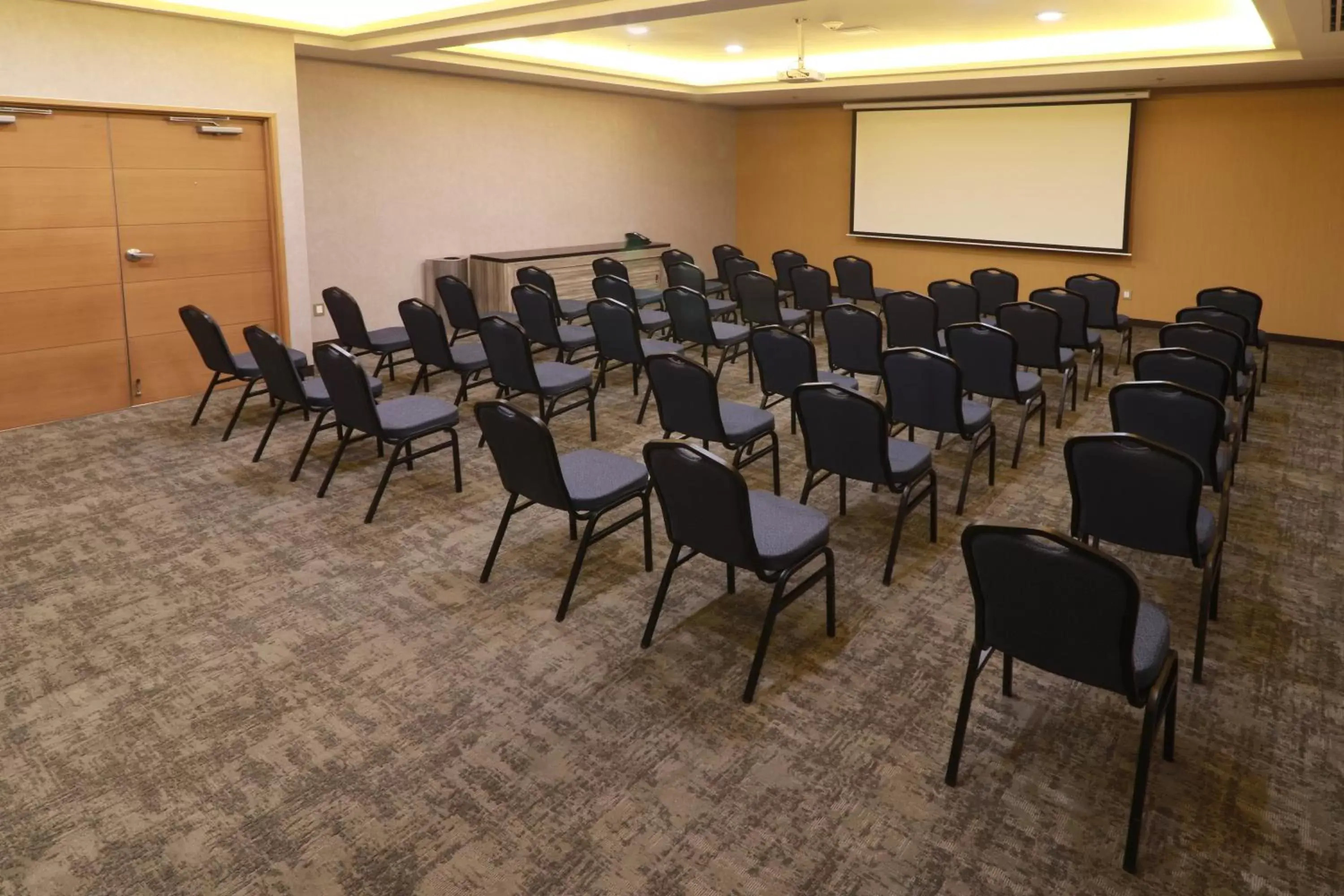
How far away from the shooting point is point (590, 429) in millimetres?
6820

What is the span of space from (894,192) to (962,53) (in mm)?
2709

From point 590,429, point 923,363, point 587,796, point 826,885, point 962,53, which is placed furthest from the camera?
point 962,53

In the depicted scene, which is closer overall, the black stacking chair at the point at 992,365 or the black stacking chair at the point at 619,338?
the black stacking chair at the point at 992,365

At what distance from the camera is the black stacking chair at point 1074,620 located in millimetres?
2562

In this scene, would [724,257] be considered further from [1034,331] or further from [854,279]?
[1034,331]

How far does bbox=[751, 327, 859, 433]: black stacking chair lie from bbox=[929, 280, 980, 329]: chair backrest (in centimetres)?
307

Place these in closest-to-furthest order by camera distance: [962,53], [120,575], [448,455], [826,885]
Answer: [826,885] < [120,575] < [448,455] < [962,53]

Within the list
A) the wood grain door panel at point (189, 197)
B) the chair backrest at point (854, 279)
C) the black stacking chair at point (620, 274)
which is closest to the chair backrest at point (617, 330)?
the black stacking chair at point (620, 274)

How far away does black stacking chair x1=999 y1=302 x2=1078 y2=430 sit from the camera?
22.2 feet

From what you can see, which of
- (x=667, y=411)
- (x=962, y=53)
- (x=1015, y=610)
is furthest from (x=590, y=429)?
(x=962, y=53)

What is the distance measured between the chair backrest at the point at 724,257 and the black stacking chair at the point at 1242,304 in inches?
195

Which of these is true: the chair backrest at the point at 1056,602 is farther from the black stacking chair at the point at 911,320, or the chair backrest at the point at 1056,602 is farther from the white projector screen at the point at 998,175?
the white projector screen at the point at 998,175

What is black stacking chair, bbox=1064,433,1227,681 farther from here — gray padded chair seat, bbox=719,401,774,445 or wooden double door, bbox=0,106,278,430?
wooden double door, bbox=0,106,278,430

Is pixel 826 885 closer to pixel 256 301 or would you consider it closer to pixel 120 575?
pixel 120 575
